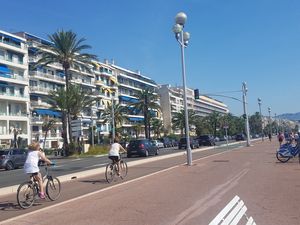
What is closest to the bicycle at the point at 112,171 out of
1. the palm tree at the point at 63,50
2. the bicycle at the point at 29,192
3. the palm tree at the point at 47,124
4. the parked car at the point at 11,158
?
the bicycle at the point at 29,192

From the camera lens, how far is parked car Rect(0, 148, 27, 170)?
31.4 metres

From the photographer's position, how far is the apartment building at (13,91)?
2726 inches

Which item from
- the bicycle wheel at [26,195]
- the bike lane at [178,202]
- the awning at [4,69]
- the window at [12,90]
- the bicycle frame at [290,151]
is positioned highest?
the awning at [4,69]

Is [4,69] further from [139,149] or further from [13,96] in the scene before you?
[139,149]

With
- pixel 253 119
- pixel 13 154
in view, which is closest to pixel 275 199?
pixel 13 154

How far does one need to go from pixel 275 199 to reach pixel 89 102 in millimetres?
47810

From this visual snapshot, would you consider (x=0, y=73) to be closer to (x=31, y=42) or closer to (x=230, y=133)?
(x=31, y=42)

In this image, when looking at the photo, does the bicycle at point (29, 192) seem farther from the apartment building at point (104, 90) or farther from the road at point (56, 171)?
the apartment building at point (104, 90)

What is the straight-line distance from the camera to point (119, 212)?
9117 mm

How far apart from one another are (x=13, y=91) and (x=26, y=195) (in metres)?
65.3

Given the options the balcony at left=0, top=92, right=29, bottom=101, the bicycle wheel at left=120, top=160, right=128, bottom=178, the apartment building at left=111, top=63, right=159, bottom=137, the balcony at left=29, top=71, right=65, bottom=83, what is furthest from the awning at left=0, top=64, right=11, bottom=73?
the bicycle wheel at left=120, top=160, right=128, bottom=178

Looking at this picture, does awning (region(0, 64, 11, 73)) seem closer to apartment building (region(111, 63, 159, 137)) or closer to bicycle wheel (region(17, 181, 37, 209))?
apartment building (region(111, 63, 159, 137))

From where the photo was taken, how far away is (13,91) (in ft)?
238

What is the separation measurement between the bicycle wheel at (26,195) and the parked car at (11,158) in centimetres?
2186
